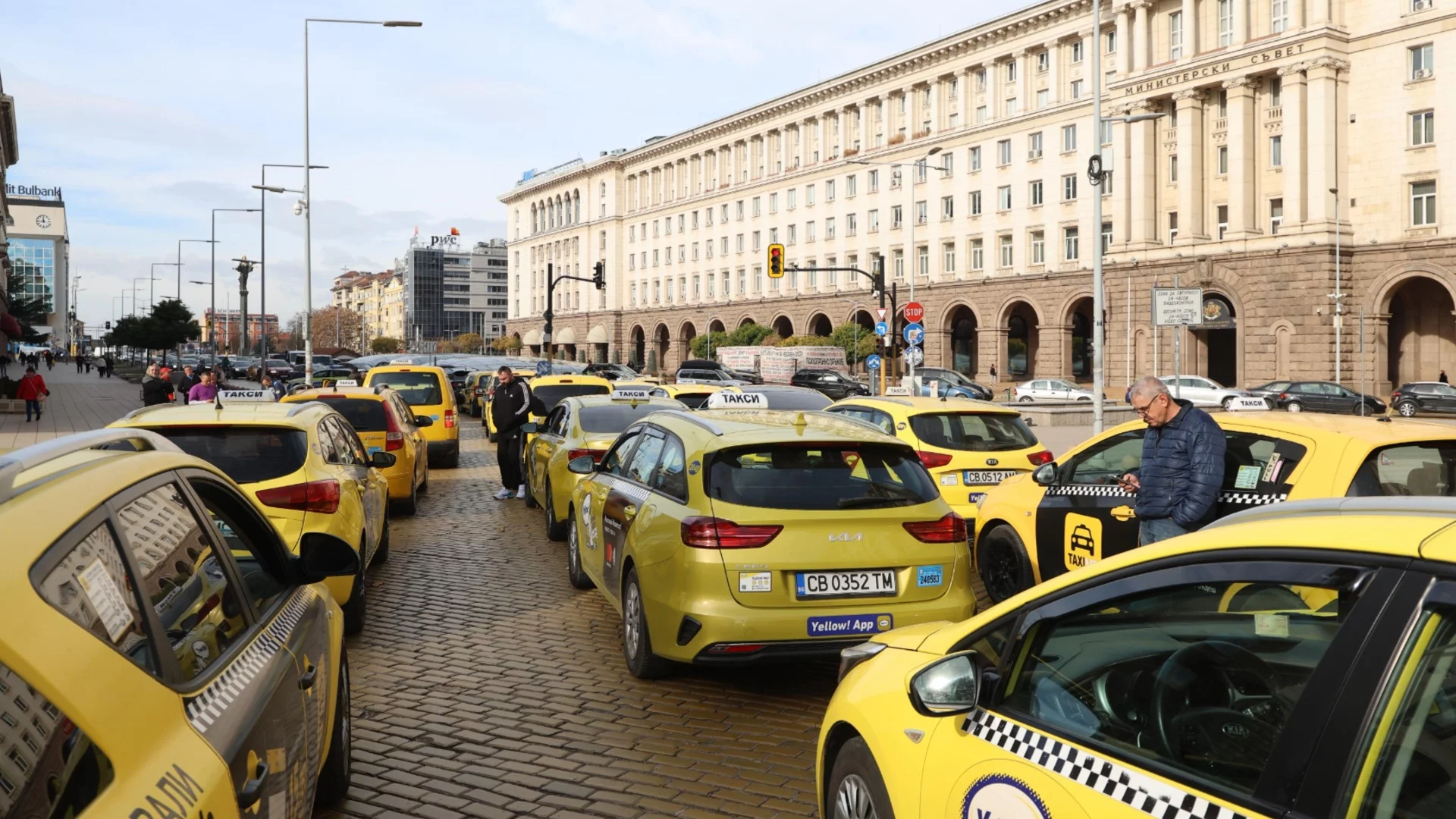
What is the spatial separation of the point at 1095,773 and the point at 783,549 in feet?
12.0

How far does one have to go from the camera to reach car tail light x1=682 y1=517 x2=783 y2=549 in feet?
20.3

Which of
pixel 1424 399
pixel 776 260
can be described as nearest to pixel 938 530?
pixel 776 260

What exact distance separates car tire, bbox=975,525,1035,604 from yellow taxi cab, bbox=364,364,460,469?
13271mm

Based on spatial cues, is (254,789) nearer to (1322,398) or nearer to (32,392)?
(32,392)

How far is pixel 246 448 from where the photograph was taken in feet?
26.3

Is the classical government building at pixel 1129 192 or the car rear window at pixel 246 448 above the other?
the classical government building at pixel 1129 192

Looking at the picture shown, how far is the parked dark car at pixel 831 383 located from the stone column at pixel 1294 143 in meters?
19.7

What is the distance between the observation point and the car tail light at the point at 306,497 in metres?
7.79

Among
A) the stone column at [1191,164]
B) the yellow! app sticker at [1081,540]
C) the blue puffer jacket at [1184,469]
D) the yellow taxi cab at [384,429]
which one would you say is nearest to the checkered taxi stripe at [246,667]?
the blue puffer jacket at [1184,469]

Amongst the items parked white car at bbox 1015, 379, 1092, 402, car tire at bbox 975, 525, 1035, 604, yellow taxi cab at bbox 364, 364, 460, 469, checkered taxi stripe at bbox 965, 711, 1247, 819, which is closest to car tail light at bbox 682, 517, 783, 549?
car tire at bbox 975, 525, 1035, 604

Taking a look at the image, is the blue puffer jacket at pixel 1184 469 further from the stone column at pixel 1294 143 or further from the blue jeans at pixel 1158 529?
the stone column at pixel 1294 143

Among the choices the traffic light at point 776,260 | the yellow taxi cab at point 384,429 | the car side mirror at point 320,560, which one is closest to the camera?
the car side mirror at point 320,560

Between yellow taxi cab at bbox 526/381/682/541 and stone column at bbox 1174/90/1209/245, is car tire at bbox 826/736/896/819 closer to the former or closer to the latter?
yellow taxi cab at bbox 526/381/682/541

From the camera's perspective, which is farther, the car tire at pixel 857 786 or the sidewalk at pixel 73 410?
the sidewalk at pixel 73 410
